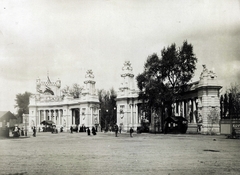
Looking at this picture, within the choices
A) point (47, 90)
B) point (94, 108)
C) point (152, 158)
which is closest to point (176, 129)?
point (152, 158)

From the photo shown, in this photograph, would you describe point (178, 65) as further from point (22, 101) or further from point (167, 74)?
point (22, 101)

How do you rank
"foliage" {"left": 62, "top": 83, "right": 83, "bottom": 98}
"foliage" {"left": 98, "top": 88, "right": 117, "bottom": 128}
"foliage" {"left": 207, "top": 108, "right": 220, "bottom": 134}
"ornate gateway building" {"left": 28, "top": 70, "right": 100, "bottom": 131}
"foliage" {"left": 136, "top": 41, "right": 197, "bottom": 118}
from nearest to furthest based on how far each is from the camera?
"foliage" {"left": 207, "top": 108, "right": 220, "bottom": 134}
"foliage" {"left": 136, "top": 41, "right": 197, "bottom": 118}
"ornate gateway building" {"left": 28, "top": 70, "right": 100, "bottom": 131}
"foliage" {"left": 98, "top": 88, "right": 117, "bottom": 128}
"foliage" {"left": 62, "top": 83, "right": 83, "bottom": 98}

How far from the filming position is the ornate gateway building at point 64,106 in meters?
73.1

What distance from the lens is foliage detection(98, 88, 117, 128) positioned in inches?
3255

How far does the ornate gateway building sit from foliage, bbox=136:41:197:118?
29.5 metres

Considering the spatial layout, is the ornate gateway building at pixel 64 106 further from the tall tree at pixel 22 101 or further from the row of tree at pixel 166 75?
the row of tree at pixel 166 75

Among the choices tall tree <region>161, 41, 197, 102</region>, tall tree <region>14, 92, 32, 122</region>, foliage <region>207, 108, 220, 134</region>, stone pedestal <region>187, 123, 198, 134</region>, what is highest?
tall tree <region>161, 41, 197, 102</region>

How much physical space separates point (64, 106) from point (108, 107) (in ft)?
39.0

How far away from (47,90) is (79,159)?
84.3 meters

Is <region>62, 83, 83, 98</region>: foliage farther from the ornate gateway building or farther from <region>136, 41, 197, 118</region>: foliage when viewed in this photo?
<region>136, 41, 197, 118</region>: foliage

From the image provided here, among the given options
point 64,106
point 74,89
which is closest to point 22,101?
point 74,89

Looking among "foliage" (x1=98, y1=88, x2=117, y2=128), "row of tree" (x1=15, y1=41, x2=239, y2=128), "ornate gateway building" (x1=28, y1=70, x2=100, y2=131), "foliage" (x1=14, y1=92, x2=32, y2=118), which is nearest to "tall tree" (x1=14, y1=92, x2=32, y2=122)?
"foliage" (x1=14, y1=92, x2=32, y2=118)

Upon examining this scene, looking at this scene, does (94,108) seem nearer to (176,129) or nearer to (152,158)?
(176,129)

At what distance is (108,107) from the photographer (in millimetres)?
84312
